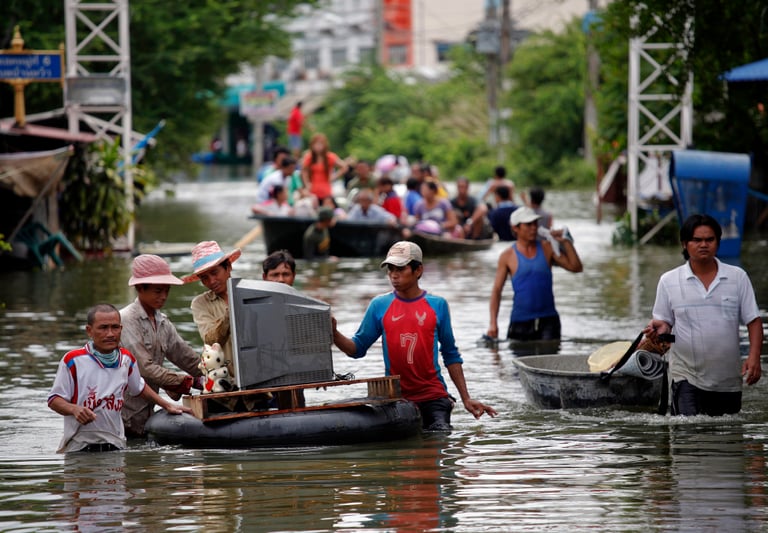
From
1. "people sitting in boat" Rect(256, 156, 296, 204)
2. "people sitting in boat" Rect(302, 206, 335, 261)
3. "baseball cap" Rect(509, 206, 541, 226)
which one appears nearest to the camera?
"baseball cap" Rect(509, 206, 541, 226)

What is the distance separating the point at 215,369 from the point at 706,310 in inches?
119

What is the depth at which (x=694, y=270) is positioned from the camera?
936 centimetres

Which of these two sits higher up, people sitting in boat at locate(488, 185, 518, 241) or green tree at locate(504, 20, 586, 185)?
green tree at locate(504, 20, 586, 185)

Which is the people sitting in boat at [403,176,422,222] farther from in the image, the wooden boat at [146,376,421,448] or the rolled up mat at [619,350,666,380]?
the wooden boat at [146,376,421,448]

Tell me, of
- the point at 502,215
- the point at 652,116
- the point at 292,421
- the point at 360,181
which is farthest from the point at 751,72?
the point at 360,181

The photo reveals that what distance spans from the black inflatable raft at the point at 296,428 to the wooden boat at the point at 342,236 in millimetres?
14685

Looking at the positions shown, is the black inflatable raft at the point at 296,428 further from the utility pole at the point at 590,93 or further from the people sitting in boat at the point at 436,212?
the utility pole at the point at 590,93

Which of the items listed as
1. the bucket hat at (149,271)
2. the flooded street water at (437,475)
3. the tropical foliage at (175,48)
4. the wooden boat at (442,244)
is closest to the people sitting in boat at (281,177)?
the wooden boat at (442,244)

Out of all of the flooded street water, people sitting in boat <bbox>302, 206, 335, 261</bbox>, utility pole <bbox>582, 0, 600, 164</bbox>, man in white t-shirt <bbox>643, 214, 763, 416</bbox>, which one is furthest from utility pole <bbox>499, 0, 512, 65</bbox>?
man in white t-shirt <bbox>643, 214, 763, 416</bbox>

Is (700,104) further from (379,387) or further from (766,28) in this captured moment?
(379,387)

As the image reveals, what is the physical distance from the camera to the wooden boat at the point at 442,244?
80.4 ft

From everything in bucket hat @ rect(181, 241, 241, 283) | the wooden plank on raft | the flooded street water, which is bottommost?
the flooded street water

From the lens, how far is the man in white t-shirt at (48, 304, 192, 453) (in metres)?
8.59

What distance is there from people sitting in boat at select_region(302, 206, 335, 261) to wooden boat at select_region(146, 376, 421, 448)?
47.9 ft
